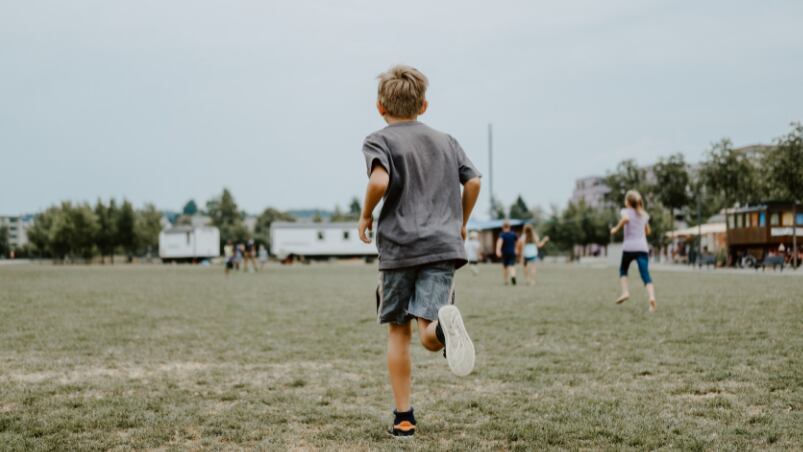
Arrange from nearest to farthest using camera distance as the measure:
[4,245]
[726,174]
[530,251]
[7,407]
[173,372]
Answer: [7,407] < [173,372] < [530,251] < [726,174] < [4,245]

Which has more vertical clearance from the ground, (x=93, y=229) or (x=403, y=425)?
(x=93, y=229)

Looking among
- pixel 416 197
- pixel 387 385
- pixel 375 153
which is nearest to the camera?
pixel 375 153

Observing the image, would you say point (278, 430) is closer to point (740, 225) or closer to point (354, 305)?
point (354, 305)

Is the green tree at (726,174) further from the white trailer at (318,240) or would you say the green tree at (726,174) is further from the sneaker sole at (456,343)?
the sneaker sole at (456,343)

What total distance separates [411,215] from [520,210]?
140280 millimetres

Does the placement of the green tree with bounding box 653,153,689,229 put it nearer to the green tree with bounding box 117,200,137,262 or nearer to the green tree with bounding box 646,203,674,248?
the green tree with bounding box 646,203,674,248

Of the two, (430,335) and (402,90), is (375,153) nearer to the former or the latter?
(402,90)

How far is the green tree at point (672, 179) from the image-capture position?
69.1m

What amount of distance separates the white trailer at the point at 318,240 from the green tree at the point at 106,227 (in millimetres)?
28166

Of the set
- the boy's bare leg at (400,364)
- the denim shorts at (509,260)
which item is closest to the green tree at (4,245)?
the denim shorts at (509,260)

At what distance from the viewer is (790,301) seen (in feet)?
38.7

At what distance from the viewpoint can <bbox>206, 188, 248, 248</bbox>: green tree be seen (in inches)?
3893

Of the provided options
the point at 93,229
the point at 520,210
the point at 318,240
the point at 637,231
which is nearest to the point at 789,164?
the point at 637,231

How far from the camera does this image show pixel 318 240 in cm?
6456
